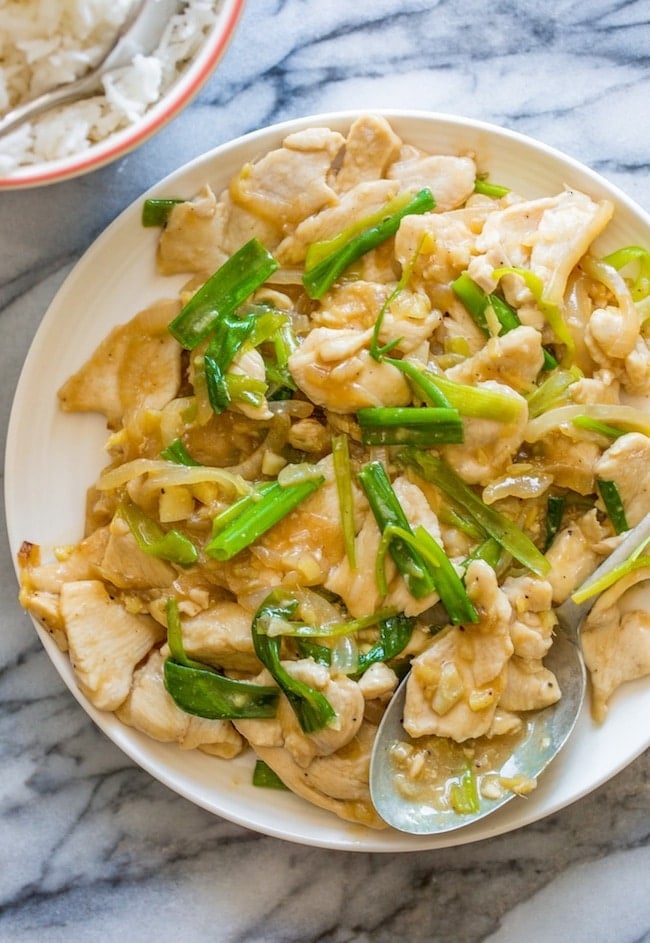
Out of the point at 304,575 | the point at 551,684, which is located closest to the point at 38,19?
the point at 304,575

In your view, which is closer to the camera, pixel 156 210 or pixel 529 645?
pixel 529 645

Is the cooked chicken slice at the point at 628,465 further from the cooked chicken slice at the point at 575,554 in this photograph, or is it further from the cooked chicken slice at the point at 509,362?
the cooked chicken slice at the point at 509,362

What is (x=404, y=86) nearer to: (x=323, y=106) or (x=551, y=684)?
(x=323, y=106)

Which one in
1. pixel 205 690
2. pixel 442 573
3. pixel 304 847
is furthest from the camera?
pixel 304 847

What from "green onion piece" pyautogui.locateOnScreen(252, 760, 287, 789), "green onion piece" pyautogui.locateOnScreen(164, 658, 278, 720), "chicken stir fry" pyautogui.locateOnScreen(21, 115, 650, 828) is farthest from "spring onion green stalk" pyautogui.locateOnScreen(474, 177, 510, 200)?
"green onion piece" pyautogui.locateOnScreen(252, 760, 287, 789)

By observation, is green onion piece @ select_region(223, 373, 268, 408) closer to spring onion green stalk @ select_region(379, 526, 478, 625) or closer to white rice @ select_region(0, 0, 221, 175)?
spring onion green stalk @ select_region(379, 526, 478, 625)

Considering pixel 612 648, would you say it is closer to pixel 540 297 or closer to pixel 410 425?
pixel 410 425

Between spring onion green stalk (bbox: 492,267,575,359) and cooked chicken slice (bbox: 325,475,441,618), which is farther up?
spring onion green stalk (bbox: 492,267,575,359)

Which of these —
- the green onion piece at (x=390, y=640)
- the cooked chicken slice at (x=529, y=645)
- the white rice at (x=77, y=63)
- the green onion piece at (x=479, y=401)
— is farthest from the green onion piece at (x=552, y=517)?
the white rice at (x=77, y=63)

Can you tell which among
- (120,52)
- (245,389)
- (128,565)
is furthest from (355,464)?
(120,52)
